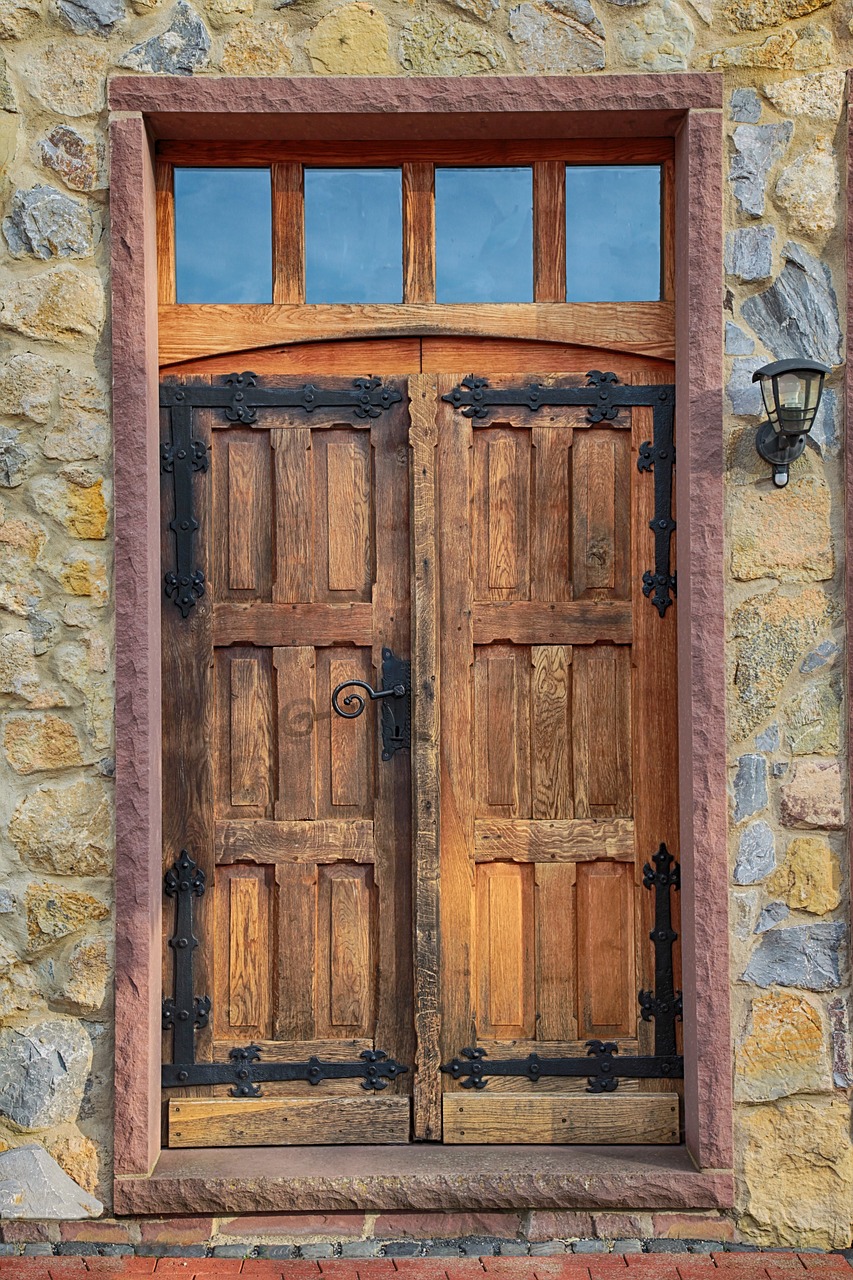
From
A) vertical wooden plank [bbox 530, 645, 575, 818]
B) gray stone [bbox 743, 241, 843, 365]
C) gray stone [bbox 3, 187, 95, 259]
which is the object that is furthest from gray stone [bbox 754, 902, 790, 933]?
gray stone [bbox 3, 187, 95, 259]

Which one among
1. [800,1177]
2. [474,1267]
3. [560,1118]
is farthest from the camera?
[560,1118]

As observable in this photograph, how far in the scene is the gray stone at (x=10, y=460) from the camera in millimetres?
3023

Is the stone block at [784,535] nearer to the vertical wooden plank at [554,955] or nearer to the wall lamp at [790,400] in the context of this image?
the wall lamp at [790,400]

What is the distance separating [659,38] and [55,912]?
3.00 m

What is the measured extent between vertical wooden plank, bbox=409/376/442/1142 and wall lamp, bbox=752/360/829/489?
0.98 metres

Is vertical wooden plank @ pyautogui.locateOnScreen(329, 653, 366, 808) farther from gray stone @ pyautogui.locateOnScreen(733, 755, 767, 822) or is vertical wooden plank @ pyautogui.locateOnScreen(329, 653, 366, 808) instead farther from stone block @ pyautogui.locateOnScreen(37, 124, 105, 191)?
stone block @ pyautogui.locateOnScreen(37, 124, 105, 191)

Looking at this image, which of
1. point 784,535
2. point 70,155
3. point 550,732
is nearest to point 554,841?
point 550,732

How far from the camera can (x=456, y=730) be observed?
3230 mm

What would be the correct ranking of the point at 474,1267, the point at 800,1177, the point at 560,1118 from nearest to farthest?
the point at 474,1267
the point at 800,1177
the point at 560,1118

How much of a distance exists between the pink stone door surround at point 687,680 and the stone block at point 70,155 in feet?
0.23

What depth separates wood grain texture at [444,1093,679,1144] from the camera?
10.4 ft

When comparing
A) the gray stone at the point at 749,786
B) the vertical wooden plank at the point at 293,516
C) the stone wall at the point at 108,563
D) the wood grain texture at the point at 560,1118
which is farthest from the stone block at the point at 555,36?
the wood grain texture at the point at 560,1118

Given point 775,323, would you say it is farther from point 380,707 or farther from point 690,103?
point 380,707

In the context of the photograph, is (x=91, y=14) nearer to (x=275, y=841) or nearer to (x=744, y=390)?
(x=744, y=390)
